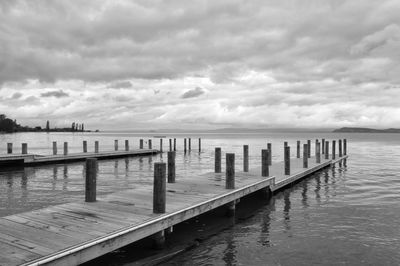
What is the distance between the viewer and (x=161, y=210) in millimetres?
9047

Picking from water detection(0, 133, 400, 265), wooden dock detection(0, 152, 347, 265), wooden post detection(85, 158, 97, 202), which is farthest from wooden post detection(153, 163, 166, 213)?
wooden post detection(85, 158, 97, 202)

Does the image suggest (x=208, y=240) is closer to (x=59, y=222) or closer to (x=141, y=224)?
(x=141, y=224)

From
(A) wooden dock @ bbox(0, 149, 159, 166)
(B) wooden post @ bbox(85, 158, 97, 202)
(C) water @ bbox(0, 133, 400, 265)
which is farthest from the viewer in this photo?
(A) wooden dock @ bbox(0, 149, 159, 166)

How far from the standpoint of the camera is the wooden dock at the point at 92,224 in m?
6.23

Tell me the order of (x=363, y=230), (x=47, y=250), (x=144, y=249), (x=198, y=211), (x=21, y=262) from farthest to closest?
(x=363, y=230)
(x=198, y=211)
(x=144, y=249)
(x=47, y=250)
(x=21, y=262)

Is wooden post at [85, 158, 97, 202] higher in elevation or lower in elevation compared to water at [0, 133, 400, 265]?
higher

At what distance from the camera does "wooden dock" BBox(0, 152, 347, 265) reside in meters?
6.23

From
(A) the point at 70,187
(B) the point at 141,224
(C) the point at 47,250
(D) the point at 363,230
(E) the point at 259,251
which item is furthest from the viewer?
(A) the point at 70,187

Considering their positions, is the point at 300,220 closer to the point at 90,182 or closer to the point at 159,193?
the point at 159,193

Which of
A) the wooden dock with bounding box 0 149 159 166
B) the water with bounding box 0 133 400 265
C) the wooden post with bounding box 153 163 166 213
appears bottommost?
the water with bounding box 0 133 400 265

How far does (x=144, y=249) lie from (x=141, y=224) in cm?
122

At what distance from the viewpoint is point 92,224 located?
7867 mm

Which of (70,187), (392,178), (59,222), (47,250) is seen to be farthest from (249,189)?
(392,178)

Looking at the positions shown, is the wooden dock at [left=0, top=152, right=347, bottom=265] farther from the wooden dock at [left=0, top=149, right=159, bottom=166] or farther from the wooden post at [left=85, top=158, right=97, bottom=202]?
the wooden dock at [left=0, top=149, right=159, bottom=166]
